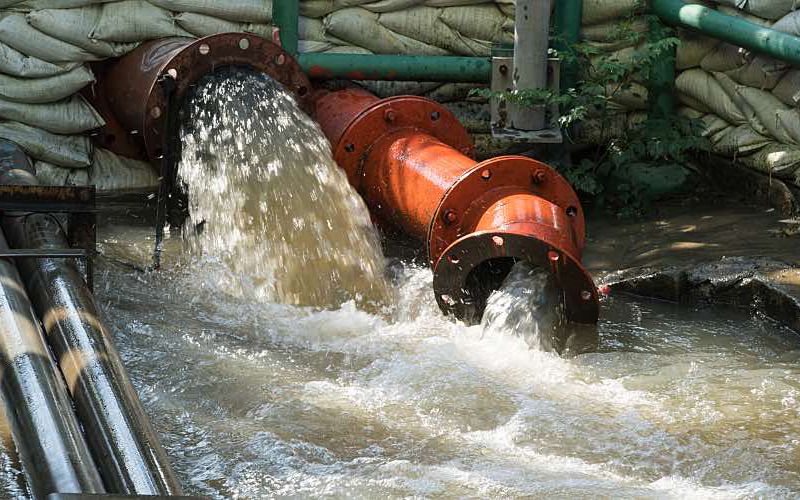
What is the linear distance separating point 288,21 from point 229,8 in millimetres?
315

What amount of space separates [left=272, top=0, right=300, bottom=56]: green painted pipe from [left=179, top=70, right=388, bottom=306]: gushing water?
0.85m

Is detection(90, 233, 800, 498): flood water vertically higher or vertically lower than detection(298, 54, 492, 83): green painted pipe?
Result: lower

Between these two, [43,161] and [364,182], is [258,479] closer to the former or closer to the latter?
[364,182]

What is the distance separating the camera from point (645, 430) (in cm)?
326

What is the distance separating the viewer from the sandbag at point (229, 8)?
5.80m

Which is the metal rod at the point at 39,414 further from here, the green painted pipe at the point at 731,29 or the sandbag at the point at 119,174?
the green painted pipe at the point at 731,29

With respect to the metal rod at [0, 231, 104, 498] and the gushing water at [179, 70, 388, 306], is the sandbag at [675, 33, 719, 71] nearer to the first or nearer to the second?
the gushing water at [179, 70, 388, 306]

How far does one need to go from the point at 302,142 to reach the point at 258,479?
2.38 m

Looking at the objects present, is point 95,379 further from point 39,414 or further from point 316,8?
point 316,8

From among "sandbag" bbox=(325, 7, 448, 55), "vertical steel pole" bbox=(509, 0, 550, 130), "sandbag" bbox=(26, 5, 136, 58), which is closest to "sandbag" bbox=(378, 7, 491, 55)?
"sandbag" bbox=(325, 7, 448, 55)

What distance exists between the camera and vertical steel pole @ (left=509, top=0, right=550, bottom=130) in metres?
5.50

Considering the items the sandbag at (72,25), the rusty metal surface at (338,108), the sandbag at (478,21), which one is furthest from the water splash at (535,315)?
the sandbag at (72,25)

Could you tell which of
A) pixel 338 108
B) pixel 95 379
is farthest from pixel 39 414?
pixel 338 108

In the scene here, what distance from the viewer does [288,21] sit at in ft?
19.3
